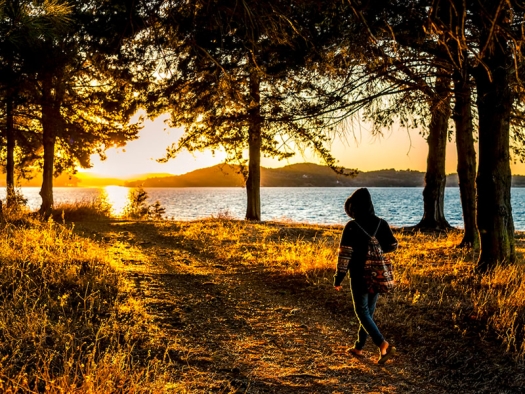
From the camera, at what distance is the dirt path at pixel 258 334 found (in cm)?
438

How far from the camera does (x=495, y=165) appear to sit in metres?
8.28

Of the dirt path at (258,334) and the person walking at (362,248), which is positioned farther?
the person walking at (362,248)

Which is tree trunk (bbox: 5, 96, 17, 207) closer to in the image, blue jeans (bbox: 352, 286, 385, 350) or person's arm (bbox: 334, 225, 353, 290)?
person's arm (bbox: 334, 225, 353, 290)

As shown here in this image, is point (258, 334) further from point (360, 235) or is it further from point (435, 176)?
point (435, 176)

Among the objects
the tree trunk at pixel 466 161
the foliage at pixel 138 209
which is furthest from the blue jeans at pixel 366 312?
the foliage at pixel 138 209

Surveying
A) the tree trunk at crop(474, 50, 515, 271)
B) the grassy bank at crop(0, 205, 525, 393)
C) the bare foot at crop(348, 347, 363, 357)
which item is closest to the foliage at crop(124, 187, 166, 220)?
the grassy bank at crop(0, 205, 525, 393)

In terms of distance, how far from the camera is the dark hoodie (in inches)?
189

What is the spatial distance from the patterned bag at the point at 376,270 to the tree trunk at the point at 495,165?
456 centimetres

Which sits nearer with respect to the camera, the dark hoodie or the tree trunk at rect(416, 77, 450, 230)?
the dark hoodie

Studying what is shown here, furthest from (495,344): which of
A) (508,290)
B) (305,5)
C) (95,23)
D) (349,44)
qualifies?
(95,23)

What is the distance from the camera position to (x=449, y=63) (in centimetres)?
855

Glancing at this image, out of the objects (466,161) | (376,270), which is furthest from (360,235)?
(466,161)

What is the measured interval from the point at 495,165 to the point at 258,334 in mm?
5694

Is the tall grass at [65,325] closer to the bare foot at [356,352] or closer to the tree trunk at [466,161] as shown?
the bare foot at [356,352]
